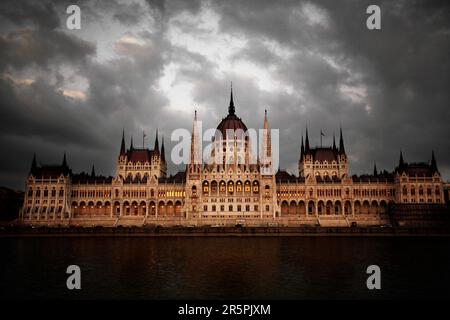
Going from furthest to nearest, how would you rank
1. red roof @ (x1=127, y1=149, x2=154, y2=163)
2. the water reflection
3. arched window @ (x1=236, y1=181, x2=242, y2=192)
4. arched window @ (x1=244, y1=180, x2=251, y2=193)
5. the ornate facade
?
red roof @ (x1=127, y1=149, x2=154, y2=163) → arched window @ (x1=236, y1=181, x2=242, y2=192) → arched window @ (x1=244, y1=180, x2=251, y2=193) → the ornate facade → the water reflection

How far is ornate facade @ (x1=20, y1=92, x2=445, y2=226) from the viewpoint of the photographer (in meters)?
111

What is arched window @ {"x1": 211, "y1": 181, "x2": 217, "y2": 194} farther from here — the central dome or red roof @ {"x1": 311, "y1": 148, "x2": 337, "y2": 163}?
red roof @ {"x1": 311, "y1": 148, "x2": 337, "y2": 163}

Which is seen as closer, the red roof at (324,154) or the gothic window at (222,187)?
the gothic window at (222,187)

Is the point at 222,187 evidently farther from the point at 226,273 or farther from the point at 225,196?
the point at 226,273

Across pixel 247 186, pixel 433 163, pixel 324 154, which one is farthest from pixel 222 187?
pixel 433 163

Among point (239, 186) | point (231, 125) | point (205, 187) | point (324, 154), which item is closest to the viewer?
point (239, 186)

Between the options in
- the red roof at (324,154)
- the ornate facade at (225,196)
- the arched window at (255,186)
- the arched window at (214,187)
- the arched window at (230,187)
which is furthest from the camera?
the red roof at (324,154)

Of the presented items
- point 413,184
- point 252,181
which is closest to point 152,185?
point 252,181

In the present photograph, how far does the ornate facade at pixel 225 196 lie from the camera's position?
111250 millimetres

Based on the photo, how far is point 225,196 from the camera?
113188mm

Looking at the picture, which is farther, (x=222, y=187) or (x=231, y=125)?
(x=231, y=125)

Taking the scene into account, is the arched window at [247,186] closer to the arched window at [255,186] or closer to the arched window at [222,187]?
the arched window at [255,186]

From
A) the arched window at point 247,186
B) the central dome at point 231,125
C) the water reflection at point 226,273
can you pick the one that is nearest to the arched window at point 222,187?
the arched window at point 247,186

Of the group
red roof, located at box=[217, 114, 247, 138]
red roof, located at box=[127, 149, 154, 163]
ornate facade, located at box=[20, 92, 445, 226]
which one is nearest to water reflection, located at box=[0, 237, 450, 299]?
ornate facade, located at box=[20, 92, 445, 226]
